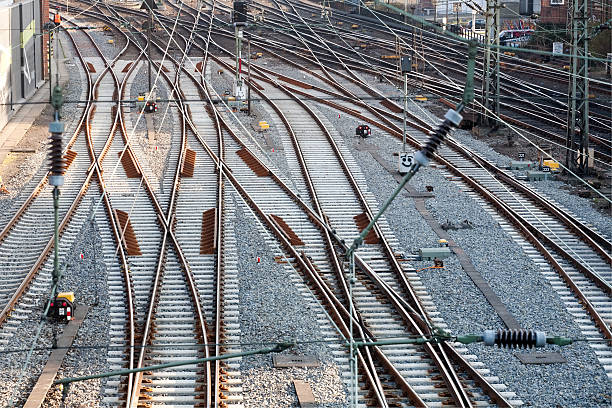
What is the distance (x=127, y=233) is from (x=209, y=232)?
166cm

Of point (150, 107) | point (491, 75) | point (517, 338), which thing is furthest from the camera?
point (150, 107)

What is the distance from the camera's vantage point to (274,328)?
1697 centimetres

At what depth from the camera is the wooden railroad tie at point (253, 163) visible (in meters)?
27.2

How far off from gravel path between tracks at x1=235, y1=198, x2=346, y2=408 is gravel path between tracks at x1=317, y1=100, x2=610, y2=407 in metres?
2.31

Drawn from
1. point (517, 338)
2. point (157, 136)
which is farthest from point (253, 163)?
point (517, 338)

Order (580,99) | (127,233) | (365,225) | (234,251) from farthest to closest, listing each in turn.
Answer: (580,99), (365,225), (127,233), (234,251)

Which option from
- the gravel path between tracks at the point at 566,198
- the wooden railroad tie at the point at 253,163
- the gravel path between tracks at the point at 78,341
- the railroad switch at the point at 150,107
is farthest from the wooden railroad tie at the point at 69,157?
the gravel path between tracks at the point at 566,198

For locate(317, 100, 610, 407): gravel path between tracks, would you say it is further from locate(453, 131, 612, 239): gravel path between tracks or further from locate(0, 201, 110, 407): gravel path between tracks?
locate(0, 201, 110, 407): gravel path between tracks

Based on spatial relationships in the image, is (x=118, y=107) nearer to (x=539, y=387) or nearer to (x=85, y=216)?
Answer: (x=85, y=216)

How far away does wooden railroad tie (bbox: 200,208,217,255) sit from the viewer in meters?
21.2

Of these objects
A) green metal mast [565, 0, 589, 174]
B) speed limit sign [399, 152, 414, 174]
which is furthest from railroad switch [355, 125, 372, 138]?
green metal mast [565, 0, 589, 174]

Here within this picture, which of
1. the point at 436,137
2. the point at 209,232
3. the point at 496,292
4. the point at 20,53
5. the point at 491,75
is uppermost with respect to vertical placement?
the point at 20,53

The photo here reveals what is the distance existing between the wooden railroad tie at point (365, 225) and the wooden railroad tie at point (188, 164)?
5503 mm

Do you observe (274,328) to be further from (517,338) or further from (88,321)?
(517,338)
